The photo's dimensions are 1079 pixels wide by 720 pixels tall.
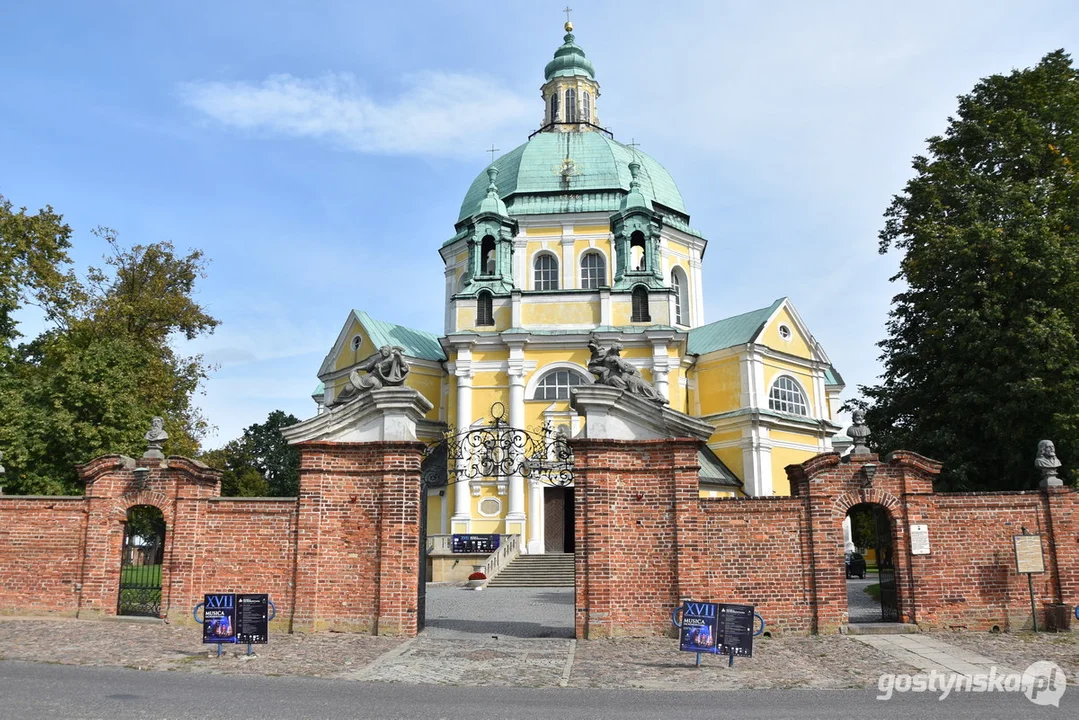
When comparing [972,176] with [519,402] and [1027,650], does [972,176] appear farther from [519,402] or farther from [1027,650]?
[519,402]

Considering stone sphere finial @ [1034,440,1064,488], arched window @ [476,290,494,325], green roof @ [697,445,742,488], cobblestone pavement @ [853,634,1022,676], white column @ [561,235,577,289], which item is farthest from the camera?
white column @ [561,235,577,289]

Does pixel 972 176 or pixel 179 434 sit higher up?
pixel 972 176

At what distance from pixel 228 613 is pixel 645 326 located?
24.7 m

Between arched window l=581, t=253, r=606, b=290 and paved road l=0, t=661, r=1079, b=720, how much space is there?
93.7 ft

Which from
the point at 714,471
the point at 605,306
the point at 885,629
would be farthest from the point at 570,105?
the point at 885,629

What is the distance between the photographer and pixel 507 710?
8562 mm

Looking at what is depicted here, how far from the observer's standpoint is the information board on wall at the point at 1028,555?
13734 mm

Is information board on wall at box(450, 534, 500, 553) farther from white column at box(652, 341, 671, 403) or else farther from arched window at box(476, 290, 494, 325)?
arched window at box(476, 290, 494, 325)

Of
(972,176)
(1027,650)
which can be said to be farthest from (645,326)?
(1027,650)

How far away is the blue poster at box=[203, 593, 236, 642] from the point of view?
38.0 feet

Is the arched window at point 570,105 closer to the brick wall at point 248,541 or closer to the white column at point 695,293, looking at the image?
the white column at point 695,293

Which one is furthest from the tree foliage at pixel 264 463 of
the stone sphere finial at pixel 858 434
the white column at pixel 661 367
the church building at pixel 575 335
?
the stone sphere finial at pixel 858 434

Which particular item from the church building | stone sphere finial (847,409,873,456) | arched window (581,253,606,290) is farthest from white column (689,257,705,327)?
stone sphere finial (847,409,873,456)

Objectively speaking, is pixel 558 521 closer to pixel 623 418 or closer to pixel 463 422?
pixel 463 422
